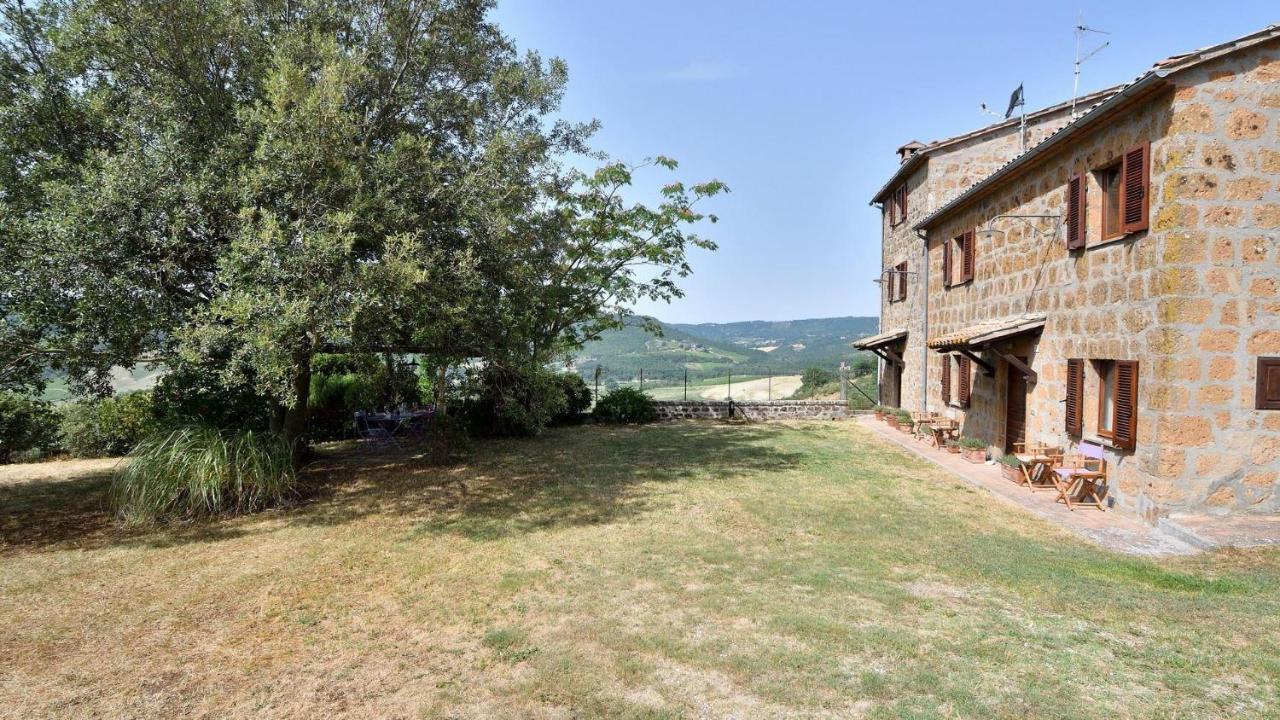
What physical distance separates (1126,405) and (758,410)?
528 inches

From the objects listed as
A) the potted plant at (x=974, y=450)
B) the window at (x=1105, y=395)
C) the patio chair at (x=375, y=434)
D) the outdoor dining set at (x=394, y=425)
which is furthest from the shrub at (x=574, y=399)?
the window at (x=1105, y=395)

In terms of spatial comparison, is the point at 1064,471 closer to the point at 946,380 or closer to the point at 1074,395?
the point at 1074,395

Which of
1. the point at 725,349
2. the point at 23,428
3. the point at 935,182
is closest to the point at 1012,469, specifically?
the point at 935,182

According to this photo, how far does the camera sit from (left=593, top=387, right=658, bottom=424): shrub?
20.0m

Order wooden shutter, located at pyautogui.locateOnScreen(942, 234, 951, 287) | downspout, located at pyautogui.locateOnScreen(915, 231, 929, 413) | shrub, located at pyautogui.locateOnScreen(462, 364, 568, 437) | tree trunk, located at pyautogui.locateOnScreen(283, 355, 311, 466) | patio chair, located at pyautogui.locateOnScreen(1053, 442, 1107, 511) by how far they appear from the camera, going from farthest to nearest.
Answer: downspout, located at pyautogui.locateOnScreen(915, 231, 929, 413) < wooden shutter, located at pyautogui.locateOnScreen(942, 234, 951, 287) < shrub, located at pyautogui.locateOnScreen(462, 364, 568, 437) < tree trunk, located at pyautogui.locateOnScreen(283, 355, 311, 466) < patio chair, located at pyautogui.locateOnScreen(1053, 442, 1107, 511)

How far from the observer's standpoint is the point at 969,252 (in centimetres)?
1379

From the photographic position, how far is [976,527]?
800 centimetres

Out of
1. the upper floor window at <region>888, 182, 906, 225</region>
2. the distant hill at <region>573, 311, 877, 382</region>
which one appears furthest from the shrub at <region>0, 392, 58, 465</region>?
the upper floor window at <region>888, 182, 906, 225</region>

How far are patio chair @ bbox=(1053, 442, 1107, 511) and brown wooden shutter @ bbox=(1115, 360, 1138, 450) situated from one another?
22.3 inches

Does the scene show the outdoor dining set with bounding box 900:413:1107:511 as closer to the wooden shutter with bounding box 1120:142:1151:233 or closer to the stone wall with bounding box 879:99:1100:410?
the wooden shutter with bounding box 1120:142:1151:233

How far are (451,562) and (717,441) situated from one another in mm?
10173

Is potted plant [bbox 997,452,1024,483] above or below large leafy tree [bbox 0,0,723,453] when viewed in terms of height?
below

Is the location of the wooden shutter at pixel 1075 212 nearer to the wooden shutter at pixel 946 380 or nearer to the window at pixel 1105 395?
the window at pixel 1105 395

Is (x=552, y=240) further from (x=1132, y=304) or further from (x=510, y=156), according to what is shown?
(x=1132, y=304)
